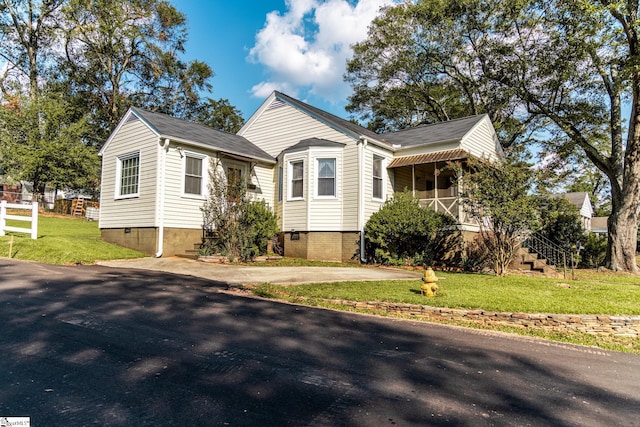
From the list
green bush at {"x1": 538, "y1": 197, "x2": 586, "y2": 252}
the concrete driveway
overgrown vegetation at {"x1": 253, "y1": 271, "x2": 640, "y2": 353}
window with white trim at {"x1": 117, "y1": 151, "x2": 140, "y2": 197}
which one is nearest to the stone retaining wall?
overgrown vegetation at {"x1": 253, "y1": 271, "x2": 640, "y2": 353}

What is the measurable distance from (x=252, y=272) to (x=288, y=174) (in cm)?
604

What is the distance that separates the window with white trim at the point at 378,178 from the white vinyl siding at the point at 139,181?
26.5 ft

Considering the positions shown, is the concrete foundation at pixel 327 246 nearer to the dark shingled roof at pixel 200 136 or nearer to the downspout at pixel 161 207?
the dark shingled roof at pixel 200 136

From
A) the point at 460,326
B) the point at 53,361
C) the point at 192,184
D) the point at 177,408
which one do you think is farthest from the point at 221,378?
the point at 192,184

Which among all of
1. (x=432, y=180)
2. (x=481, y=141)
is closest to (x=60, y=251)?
(x=432, y=180)

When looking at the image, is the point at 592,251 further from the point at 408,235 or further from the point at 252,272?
the point at 252,272

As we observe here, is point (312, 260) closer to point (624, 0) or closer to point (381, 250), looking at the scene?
point (381, 250)

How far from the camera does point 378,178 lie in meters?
15.4

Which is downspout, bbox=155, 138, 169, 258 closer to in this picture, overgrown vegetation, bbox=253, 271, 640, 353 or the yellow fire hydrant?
overgrown vegetation, bbox=253, 271, 640, 353

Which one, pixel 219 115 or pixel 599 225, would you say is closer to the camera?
pixel 219 115

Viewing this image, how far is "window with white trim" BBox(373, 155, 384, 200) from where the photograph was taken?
15202 millimetres

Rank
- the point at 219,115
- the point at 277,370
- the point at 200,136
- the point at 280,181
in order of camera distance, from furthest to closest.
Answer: the point at 219,115 < the point at 280,181 < the point at 200,136 < the point at 277,370

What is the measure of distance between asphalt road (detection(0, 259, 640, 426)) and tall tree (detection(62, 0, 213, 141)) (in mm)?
30567

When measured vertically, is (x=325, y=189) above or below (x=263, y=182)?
below
